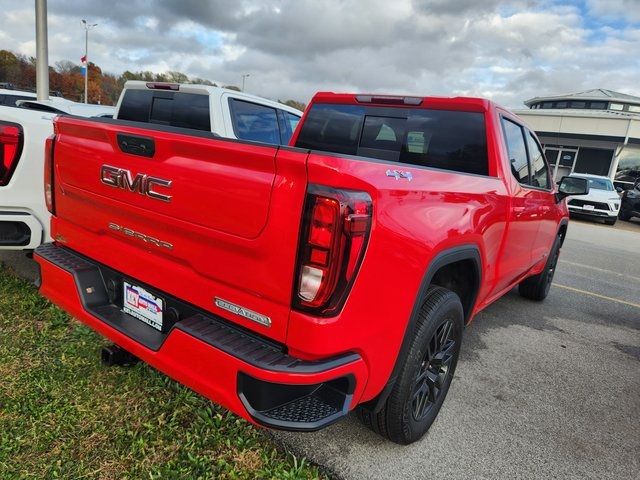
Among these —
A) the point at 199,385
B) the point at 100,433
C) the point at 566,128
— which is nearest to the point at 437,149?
the point at 199,385

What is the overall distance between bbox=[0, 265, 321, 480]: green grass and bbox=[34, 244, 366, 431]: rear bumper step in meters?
0.50

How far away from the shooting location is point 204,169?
188cm

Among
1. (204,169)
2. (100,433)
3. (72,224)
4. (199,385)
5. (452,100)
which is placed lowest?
(100,433)

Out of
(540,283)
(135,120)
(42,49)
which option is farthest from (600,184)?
(42,49)

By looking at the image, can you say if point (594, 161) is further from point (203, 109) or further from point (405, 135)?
point (405, 135)

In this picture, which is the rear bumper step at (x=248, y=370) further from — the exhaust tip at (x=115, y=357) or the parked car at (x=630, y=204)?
the parked car at (x=630, y=204)

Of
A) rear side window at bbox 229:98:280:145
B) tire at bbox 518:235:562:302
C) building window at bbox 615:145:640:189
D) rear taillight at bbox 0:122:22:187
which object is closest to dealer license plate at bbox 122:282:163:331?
rear taillight at bbox 0:122:22:187

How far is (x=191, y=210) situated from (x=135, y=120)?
439 cm

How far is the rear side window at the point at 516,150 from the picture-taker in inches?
134

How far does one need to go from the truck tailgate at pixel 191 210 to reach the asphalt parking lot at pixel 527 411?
107 centimetres

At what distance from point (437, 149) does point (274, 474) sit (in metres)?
2.33

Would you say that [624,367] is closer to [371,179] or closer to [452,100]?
[452,100]

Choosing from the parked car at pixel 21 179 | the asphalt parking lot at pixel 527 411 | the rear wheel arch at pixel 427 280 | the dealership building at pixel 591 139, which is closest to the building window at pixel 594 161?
the dealership building at pixel 591 139

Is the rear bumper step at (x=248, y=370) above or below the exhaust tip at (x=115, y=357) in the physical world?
above
